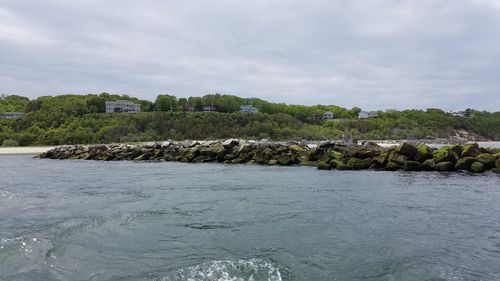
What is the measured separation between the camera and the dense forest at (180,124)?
80.2 metres

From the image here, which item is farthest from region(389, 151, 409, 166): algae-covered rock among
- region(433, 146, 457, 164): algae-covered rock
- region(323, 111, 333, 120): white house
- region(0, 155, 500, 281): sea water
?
region(323, 111, 333, 120): white house

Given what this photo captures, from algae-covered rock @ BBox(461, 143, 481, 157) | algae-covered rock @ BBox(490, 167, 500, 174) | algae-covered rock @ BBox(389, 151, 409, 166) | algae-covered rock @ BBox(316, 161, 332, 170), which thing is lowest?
algae-covered rock @ BBox(316, 161, 332, 170)

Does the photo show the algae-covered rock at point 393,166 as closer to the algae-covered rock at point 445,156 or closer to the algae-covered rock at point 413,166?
the algae-covered rock at point 413,166

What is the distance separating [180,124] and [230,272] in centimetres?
8617

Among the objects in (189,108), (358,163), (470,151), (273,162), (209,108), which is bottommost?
(273,162)

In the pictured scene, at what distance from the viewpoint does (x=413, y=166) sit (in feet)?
78.2

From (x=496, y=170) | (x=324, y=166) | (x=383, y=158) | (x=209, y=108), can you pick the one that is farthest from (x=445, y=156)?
(x=209, y=108)

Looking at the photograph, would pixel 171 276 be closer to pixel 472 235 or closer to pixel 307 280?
pixel 307 280

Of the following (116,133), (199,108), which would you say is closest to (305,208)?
(116,133)

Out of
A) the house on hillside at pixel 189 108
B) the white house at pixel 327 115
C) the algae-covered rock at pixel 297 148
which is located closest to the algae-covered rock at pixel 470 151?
the algae-covered rock at pixel 297 148

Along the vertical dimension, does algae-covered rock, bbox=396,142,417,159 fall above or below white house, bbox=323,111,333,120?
below

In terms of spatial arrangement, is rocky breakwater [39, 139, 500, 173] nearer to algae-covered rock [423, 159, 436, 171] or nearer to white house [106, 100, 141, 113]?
algae-covered rock [423, 159, 436, 171]

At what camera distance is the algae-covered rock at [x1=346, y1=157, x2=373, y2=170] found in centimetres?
2507

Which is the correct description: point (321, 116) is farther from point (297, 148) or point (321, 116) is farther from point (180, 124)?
point (297, 148)
